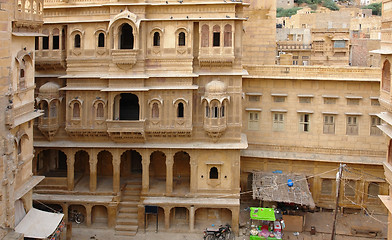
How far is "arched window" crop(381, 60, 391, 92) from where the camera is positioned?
18008mm

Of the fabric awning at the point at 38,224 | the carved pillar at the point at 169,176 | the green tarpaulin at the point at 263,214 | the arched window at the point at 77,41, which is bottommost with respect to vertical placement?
the green tarpaulin at the point at 263,214

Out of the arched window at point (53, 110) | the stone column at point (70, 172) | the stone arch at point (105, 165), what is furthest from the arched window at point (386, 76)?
the arched window at point (53, 110)

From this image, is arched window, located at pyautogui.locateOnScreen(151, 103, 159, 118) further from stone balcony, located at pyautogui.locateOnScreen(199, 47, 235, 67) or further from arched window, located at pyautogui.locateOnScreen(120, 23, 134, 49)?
arched window, located at pyautogui.locateOnScreen(120, 23, 134, 49)

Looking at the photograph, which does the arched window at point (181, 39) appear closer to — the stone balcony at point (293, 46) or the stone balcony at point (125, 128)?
the stone balcony at point (125, 128)

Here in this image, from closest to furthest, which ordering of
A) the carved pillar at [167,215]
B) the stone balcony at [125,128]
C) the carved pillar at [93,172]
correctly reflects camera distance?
the stone balcony at [125,128] < the carved pillar at [167,215] < the carved pillar at [93,172]

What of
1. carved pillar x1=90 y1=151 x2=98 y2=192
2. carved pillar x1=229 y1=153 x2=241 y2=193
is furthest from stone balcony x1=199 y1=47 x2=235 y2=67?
carved pillar x1=90 y1=151 x2=98 y2=192

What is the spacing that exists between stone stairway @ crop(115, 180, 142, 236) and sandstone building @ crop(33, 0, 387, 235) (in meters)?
0.06

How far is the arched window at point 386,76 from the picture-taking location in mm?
18008

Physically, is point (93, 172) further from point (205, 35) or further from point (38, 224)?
point (205, 35)

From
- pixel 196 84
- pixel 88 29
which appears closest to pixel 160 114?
pixel 196 84

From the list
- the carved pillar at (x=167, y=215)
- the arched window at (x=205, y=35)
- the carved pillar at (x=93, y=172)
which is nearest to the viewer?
the arched window at (x=205, y=35)

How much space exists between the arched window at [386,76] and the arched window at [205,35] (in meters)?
9.32

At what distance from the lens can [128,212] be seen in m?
24.8

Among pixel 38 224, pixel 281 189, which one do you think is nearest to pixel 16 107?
pixel 38 224
